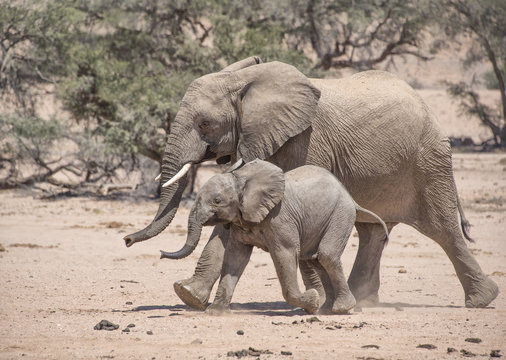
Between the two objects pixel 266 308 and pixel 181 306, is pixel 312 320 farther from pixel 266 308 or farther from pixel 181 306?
pixel 181 306

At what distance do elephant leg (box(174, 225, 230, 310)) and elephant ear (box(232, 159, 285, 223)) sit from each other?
0.58 m

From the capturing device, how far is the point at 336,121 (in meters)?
7.35

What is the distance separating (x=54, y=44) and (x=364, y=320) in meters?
13.0

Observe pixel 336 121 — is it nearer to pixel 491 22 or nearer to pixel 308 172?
pixel 308 172

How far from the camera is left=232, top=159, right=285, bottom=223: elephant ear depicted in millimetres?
6574

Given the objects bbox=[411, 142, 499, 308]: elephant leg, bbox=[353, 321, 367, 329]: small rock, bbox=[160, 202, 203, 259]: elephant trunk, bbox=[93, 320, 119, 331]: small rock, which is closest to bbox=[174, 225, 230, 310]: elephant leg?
bbox=[160, 202, 203, 259]: elephant trunk

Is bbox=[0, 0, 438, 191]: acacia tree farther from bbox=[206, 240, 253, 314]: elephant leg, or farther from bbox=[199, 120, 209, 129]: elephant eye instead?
bbox=[206, 240, 253, 314]: elephant leg

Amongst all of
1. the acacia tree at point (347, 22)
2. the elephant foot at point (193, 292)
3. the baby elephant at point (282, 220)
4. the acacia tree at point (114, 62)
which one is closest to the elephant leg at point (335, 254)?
the baby elephant at point (282, 220)

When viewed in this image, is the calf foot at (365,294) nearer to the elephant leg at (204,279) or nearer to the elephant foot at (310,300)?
the elephant foot at (310,300)

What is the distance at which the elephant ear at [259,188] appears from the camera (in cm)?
657

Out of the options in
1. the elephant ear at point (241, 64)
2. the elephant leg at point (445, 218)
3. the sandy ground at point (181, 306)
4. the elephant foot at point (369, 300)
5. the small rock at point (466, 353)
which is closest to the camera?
the small rock at point (466, 353)

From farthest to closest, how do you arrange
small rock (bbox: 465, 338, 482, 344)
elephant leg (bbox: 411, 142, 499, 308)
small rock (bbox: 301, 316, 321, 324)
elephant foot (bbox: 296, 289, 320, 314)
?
elephant leg (bbox: 411, 142, 499, 308), elephant foot (bbox: 296, 289, 320, 314), small rock (bbox: 301, 316, 321, 324), small rock (bbox: 465, 338, 482, 344)

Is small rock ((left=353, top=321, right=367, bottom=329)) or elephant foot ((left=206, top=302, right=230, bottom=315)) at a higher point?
small rock ((left=353, top=321, right=367, bottom=329))

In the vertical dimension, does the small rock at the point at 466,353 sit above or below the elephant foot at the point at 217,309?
above
